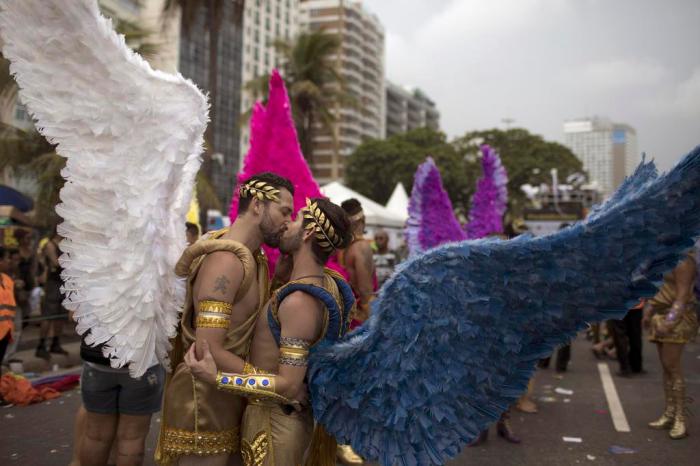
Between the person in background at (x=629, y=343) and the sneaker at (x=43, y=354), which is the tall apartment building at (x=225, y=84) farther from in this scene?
the person in background at (x=629, y=343)

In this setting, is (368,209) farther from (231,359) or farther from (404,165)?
(404,165)

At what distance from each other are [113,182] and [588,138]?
5881 inches

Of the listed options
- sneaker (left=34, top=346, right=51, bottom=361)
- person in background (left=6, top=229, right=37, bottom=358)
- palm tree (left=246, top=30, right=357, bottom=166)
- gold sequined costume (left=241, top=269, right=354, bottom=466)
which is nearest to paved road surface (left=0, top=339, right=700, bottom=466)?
sneaker (left=34, top=346, right=51, bottom=361)

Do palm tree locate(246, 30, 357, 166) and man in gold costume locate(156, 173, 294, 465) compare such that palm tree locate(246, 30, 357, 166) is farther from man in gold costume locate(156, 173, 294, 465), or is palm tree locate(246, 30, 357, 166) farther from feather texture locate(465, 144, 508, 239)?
man in gold costume locate(156, 173, 294, 465)

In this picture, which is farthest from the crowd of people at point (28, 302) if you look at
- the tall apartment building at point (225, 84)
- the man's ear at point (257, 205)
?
the tall apartment building at point (225, 84)

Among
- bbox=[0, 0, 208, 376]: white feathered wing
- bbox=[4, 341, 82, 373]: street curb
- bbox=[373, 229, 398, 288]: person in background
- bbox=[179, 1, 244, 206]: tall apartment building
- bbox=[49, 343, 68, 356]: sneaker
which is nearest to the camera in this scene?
bbox=[0, 0, 208, 376]: white feathered wing

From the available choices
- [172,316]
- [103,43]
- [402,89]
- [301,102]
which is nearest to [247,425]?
[172,316]

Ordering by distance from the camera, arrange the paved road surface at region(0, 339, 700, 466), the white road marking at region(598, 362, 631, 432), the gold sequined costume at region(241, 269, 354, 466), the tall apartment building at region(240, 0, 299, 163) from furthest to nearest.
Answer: the tall apartment building at region(240, 0, 299, 163), the white road marking at region(598, 362, 631, 432), the paved road surface at region(0, 339, 700, 466), the gold sequined costume at region(241, 269, 354, 466)

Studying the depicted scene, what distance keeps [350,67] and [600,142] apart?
273 ft

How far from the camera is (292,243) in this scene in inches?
92.9

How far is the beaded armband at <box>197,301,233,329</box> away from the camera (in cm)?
221

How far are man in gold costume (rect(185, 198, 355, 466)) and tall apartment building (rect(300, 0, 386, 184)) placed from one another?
65639 mm

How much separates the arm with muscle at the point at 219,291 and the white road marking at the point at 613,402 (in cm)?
440

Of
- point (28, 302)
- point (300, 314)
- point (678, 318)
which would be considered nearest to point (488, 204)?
point (678, 318)
